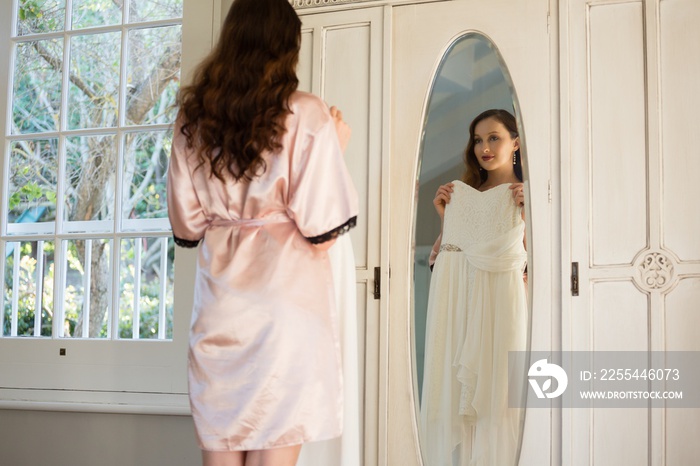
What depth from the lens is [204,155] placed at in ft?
5.87

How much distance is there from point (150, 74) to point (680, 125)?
2.22 metres

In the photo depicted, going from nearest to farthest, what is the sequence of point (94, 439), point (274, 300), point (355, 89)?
point (274, 300)
point (355, 89)
point (94, 439)

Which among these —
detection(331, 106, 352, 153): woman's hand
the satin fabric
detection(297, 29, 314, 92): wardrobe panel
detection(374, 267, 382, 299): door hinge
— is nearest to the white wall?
detection(374, 267, 382, 299): door hinge

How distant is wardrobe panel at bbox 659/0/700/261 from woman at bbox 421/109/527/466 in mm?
475

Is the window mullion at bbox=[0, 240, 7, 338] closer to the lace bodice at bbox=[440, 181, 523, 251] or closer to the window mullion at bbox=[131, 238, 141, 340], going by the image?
the window mullion at bbox=[131, 238, 141, 340]

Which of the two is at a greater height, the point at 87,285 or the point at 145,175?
the point at 145,175

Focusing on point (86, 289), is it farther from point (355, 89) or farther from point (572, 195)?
point (572, 195)

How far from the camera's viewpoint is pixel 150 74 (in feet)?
11.7

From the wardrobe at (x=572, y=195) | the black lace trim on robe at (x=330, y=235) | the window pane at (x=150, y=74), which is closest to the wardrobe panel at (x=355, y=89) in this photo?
the wardrobe at (x=572, y=195)

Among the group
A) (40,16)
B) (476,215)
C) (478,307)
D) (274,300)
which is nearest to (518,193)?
(476,215)

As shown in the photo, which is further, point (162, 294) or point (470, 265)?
point (162, 294)

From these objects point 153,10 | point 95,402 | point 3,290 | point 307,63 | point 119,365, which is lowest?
point 95,402

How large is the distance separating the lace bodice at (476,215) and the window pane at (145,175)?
4.46 ft

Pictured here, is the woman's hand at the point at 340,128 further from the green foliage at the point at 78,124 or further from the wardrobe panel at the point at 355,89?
the green foliage at the point at 78,124
